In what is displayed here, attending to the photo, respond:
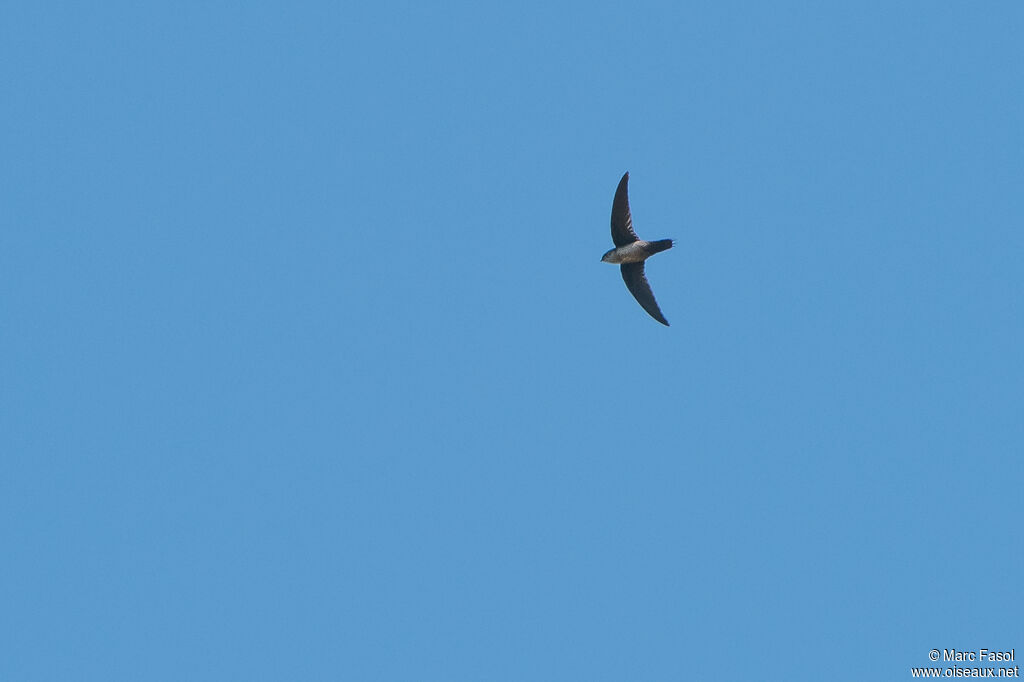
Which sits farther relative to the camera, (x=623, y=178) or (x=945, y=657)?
(x=623, y=178)

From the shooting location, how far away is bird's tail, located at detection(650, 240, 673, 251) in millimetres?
20344

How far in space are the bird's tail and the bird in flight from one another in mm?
14

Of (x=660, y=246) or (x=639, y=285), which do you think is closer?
(x=660, y=246)

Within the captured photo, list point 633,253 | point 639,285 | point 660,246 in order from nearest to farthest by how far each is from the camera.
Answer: point 660,246
point 633,253
point 639,285

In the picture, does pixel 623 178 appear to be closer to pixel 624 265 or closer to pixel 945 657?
pixel 624 265

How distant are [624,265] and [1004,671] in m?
7.65

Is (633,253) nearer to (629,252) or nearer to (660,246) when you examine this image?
(629,252)

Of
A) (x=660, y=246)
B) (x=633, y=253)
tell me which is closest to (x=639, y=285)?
(x=633, y=253)

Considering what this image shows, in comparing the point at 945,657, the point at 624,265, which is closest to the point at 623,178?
the point at 624,265

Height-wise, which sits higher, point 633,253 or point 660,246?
point 633,253

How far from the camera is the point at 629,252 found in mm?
20828

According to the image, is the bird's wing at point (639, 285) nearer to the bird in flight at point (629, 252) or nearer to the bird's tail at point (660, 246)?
the bird in flight at point (629, 252)

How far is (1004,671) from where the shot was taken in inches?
710

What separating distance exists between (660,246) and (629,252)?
1.87 ft
